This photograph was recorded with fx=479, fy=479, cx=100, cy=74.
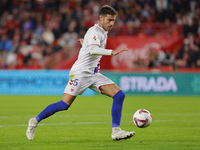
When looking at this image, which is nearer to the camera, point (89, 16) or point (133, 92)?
point (133, 92)

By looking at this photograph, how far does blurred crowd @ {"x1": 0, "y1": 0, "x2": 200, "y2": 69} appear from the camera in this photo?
25.5 m

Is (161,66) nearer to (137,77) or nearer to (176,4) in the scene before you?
(137,77)

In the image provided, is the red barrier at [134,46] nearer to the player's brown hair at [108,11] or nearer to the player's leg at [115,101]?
the player's leg at [115,101]

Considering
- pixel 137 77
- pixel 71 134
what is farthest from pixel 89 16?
pixel 71 134

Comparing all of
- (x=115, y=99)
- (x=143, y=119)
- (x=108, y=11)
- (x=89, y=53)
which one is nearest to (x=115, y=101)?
(x=115, y=99)

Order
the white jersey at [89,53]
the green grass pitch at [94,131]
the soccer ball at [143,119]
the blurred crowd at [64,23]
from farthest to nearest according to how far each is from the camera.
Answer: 1. the blurred crowd at [64,23]
2. the soccer ball at [143,119]
3. the white jersey at [89,53]
4. the green grass pitch at [94,131]

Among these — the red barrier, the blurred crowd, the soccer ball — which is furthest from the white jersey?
the red barrier

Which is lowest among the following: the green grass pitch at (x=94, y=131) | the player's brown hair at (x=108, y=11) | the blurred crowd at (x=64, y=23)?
the green grass pitch at (x=94, y=131)

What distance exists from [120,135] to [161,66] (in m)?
15.8

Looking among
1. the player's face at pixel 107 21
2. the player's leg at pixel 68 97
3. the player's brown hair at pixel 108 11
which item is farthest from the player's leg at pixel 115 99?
the player's brown hair at pixel 108 11

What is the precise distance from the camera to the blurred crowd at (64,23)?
25500mm

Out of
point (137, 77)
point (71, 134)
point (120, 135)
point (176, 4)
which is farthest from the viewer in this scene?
point (176, 4)

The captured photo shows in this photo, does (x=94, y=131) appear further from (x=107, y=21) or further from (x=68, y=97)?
(x=107, y=21)

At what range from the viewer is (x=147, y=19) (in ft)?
87.9
